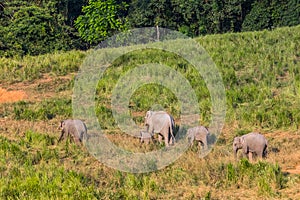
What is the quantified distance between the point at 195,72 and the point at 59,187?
15.2m

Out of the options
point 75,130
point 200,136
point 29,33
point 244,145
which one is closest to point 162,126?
point 200,136

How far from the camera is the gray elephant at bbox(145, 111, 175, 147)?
55.5ft

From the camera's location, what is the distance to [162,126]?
1698 cm

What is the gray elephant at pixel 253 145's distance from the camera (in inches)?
575

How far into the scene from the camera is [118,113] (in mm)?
22391

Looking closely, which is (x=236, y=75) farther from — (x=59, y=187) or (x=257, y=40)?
(x=59, y=187)

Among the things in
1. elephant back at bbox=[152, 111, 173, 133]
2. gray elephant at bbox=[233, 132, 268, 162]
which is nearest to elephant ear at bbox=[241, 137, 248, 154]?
gray elephant at bbox=[233, 132, 268, 162]

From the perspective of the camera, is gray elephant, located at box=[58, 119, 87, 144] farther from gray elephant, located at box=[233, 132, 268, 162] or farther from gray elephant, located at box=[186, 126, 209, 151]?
gray elephant, located at box=[233, 132, 268, 162]

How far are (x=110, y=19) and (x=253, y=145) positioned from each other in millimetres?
28689

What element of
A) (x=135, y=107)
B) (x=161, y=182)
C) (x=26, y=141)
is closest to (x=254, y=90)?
(x=135, y=107)

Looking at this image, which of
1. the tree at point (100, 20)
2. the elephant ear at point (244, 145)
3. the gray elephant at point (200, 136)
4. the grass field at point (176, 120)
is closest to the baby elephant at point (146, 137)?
the grass field at point (176, 120)

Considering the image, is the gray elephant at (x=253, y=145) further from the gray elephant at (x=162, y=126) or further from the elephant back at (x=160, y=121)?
the elephant back at (x=160, y=121)

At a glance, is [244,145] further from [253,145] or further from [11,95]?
[11,95]

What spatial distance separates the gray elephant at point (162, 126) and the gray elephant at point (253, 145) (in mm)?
2476
